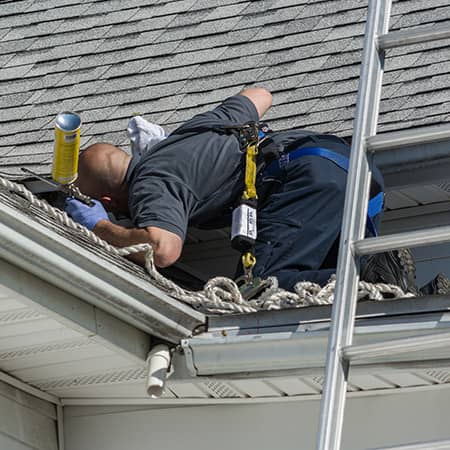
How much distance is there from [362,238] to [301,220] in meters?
1.79

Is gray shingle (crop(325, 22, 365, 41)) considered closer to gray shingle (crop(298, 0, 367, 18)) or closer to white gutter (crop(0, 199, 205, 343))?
gray shingle (crop(298, 0, 367, 18))

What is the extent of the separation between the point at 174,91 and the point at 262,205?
61.0 inches

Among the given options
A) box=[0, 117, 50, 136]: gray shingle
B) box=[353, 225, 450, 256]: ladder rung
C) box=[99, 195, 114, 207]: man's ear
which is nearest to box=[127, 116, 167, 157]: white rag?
box=[99, 195, 114, 207]: man's ear

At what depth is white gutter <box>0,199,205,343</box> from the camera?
14.2ft

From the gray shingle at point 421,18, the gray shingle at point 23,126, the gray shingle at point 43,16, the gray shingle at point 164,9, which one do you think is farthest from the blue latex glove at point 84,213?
the gray shingle at point 43,16

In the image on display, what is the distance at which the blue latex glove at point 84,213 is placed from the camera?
5812 millimetres

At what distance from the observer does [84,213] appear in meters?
5.84

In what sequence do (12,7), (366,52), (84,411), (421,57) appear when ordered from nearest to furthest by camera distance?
(366,52)
(84,411)
(421,57)
(12,7)

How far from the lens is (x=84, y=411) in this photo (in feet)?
16.9

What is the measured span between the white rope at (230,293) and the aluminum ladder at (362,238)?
74 cm

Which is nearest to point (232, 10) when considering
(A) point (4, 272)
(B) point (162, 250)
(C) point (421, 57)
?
(C) point (421, 57)

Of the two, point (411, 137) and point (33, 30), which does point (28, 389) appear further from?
point (33, 30)

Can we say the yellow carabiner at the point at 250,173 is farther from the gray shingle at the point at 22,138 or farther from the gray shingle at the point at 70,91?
the gray shingle at the point at 70,91

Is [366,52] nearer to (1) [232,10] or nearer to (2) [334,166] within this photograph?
(2) [334,166]
